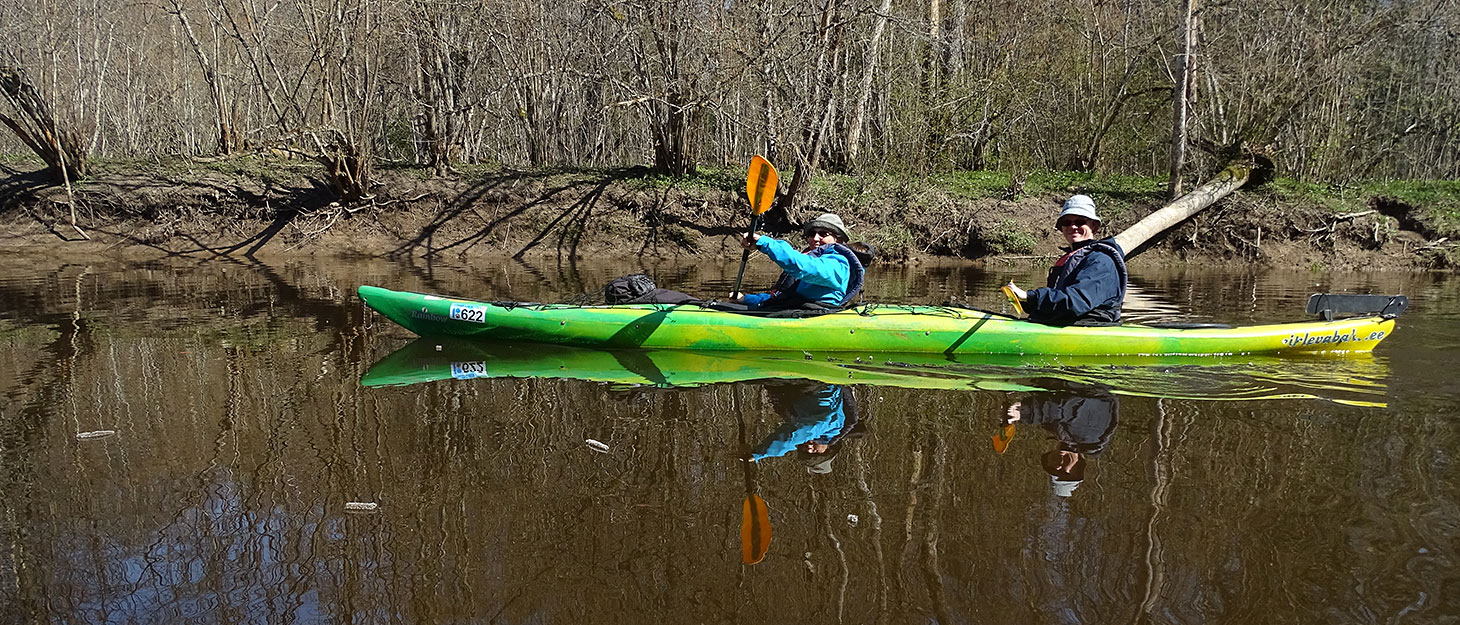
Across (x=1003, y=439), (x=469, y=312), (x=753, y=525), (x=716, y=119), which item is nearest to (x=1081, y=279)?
(x=1003, y=439)

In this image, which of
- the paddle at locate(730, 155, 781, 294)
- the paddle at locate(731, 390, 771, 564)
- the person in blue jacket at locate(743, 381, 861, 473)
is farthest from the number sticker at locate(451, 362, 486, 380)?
the paddle at locate(731, 390, 771, 564)

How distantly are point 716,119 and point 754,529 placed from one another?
1443 centimetres

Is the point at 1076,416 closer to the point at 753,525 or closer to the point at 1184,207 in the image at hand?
the point at 753,525

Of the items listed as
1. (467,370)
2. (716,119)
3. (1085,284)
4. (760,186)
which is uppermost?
(716,119)

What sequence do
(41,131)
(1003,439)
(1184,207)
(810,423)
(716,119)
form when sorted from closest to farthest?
(1003,439) < (810,423) < (1184,207) < (41,131) < (716,119)

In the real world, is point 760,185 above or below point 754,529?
above

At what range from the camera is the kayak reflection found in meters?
4.13

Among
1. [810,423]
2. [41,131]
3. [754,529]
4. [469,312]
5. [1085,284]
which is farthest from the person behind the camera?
[41,131]

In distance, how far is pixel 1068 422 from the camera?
495cm

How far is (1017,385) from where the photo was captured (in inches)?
231

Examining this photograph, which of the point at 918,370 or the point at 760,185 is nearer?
the point at 918,370

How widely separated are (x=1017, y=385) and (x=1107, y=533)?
8.24 ft

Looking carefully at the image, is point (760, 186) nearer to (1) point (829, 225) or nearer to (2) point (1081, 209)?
(1) point (829, 225)

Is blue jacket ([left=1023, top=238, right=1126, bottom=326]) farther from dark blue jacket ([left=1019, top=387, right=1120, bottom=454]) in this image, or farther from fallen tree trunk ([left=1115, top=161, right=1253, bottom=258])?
fallen tree trunk ([left=1115, top=161, right=1253, bottom=258])
